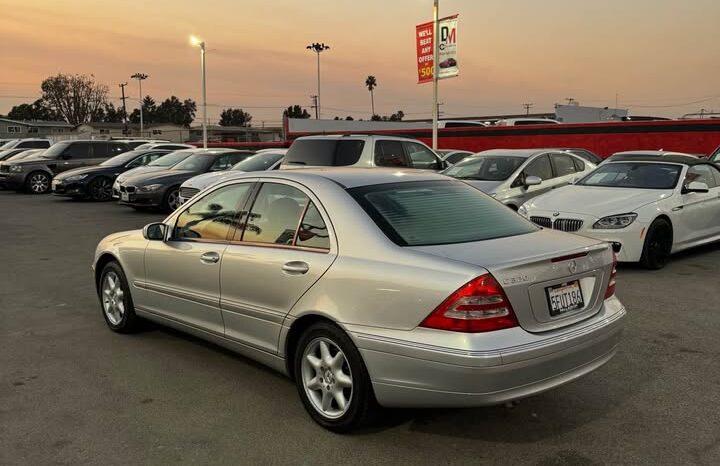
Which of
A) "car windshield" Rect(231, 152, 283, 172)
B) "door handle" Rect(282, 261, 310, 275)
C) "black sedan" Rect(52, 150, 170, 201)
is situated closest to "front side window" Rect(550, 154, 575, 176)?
"car windshield" Rect(231, 152, 283, 172)

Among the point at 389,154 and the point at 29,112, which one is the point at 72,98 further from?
the point at 389,154

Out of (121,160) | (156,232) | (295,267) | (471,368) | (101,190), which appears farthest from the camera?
(121,160)

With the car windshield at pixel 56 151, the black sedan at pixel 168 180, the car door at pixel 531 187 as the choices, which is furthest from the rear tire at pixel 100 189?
the car door at pixel 531 187

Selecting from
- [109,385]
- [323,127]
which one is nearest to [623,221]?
[109,385]

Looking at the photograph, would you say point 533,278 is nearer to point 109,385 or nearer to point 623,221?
point 109,385

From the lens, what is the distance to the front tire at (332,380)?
3451 millimetres

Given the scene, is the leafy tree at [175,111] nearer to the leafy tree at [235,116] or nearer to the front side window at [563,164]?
the leafy tree at [235,116]

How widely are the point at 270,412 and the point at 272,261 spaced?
945mm

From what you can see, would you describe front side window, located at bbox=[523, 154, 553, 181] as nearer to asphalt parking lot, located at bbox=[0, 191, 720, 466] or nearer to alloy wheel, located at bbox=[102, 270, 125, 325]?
asphalt parking lot, located at bbox=[0, 191, 720, 466]

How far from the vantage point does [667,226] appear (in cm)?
840

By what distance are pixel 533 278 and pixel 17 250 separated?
9422mm

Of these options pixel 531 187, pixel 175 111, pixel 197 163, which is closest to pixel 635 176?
pixel 531 187

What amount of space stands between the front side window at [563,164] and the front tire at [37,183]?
56.4 feet

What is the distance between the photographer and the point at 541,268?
133 inches
